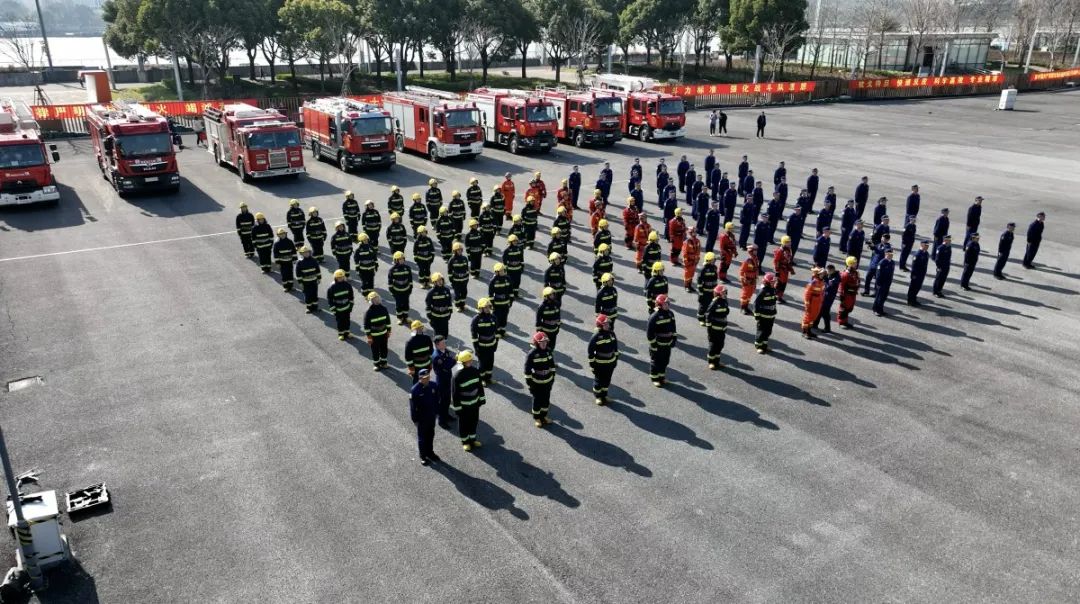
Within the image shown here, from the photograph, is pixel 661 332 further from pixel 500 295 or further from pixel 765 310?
pixel 500 295

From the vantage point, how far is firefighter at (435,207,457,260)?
19250 mm

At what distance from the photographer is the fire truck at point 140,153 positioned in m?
24.9

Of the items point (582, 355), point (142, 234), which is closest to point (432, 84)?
point (142, 234)

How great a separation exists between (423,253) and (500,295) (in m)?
3.61

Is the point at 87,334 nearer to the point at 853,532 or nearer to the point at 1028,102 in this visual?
the point at 853,532

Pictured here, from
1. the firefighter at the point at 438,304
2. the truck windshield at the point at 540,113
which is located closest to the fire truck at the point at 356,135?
the truck windshield at the point at 540,113

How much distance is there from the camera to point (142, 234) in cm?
2170

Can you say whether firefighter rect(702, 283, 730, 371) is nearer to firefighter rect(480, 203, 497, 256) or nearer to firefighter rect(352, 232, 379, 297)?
firefighter rect(352, 232, 379, 297)

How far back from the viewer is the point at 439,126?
32.3 meters

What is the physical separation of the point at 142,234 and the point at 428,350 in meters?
14.3

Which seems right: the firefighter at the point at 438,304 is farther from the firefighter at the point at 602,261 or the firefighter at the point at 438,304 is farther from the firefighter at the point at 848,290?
the firefighter at the point at 848,290

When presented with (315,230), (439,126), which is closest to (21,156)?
(315,230)

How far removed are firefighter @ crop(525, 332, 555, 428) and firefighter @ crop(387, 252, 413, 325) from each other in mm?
4727

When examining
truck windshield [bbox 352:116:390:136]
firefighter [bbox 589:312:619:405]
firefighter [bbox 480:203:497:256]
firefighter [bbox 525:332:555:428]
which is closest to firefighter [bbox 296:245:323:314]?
firefighter [bbox 480:203:497:256]
